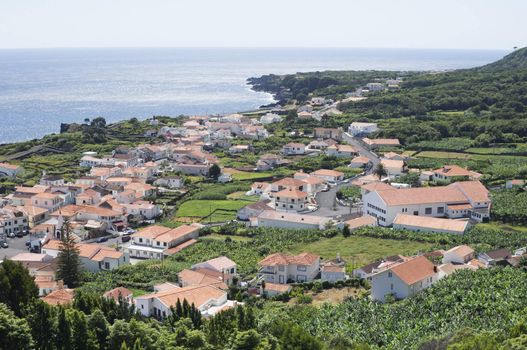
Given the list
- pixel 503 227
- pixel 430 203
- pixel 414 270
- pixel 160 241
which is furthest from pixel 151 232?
pixel 503 227

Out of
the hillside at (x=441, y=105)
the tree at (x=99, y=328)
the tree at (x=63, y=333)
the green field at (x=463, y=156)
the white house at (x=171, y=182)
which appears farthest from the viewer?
the hillside at (x=441, y=105)

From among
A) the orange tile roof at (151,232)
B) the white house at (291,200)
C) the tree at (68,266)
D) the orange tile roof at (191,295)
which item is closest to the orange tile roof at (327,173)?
the white house at (291,200)

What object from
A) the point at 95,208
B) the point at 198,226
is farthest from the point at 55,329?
the point at 95,208

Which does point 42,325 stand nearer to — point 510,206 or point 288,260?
point 288,260

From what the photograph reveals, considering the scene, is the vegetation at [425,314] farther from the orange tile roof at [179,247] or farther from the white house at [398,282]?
the orange tile roof at [179,247]

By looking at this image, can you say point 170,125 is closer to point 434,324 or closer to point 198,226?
point 198,226

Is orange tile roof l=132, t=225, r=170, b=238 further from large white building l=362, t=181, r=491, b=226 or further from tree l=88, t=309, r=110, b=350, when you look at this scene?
tree l=88, t=309, r=110, b=350
